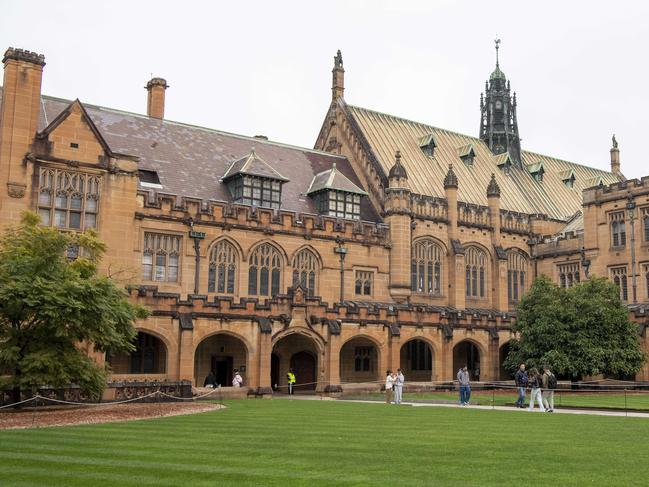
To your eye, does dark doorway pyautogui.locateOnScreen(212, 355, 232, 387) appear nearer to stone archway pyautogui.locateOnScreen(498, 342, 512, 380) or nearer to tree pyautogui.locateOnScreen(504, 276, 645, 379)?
tree pyautogui.locateOnScreen(504, 276, 645, 379)

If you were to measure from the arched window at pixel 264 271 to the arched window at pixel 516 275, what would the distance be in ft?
63.4

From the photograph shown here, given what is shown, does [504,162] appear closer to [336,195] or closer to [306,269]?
[336,195]

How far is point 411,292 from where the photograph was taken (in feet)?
167

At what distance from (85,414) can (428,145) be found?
4037cm

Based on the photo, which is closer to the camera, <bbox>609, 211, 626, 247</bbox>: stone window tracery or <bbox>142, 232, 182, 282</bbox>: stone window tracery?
<bbox>142, 232, 182, 282</bbox>: stone window tracery

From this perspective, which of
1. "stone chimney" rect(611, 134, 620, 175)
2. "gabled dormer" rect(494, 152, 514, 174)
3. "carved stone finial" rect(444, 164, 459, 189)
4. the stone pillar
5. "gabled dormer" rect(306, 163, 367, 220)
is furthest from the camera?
"stone chimney" rect(611, 134, 620, 175)

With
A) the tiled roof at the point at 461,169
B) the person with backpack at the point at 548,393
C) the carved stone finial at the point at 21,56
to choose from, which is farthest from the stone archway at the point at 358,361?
the carved stone finial at the point at 21,56

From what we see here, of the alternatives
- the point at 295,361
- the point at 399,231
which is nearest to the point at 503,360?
the point at 399,231

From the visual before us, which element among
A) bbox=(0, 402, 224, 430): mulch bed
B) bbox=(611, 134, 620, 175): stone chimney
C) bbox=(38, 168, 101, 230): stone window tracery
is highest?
bbox=(611, 134, 620, 175): stone chimney

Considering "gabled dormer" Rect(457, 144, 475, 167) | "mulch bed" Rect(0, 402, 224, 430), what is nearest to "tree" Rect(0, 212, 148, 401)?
"mulch bed" Rect(0, 402, 224, 430)

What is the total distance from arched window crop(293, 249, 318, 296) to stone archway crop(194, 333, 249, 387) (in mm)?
5711

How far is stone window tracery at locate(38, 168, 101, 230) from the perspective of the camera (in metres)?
38.5

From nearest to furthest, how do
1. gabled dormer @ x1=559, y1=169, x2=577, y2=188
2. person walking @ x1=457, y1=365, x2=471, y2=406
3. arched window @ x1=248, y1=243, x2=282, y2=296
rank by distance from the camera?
1. person walking @ x1=457, y1=365, x2=471, y2=406
2. arched window @ x1=248, y1=243, x2=282, y2=296
3. gabled dormer @ x1=559, y1=169, x2=577, y2=188

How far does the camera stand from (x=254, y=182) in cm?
4638
